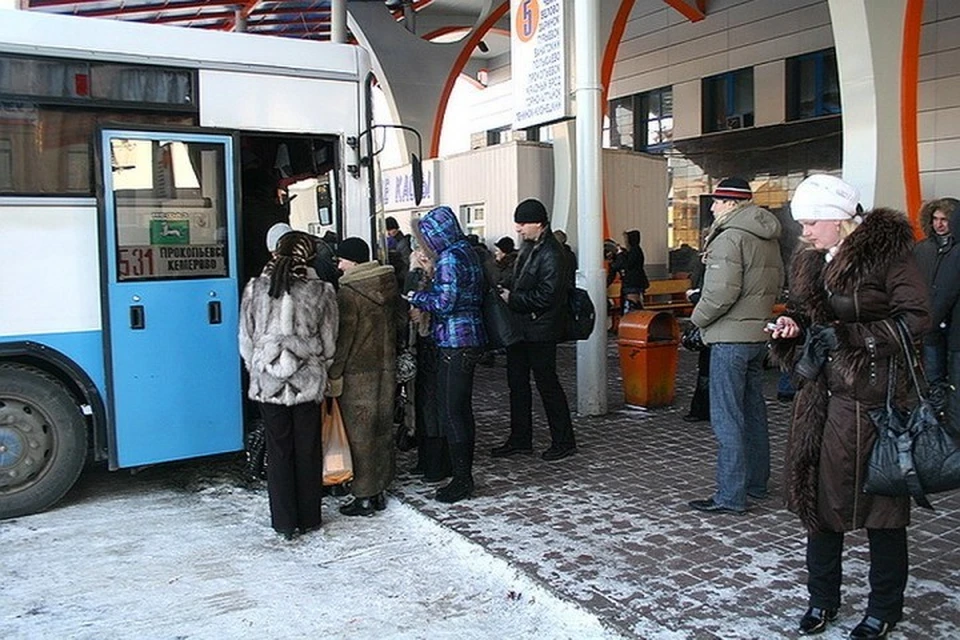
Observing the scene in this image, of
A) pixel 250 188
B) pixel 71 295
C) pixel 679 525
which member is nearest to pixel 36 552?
pixel 71 295

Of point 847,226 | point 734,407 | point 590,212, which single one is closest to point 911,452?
point 847,226

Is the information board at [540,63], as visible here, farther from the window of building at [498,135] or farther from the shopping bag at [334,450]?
the window of building at [498,135]

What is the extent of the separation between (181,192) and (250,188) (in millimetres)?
1170

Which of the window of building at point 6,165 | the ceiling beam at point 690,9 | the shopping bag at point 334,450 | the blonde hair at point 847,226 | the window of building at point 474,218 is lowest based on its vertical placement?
the shopping bag at point 334,450

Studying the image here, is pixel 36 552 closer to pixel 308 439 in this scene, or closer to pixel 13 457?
pixel 13 457

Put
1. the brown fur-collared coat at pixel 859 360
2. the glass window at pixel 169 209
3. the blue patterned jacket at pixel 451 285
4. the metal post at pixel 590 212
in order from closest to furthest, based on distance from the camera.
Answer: the brown fur-collared coat at pixel 859 360 → the blue patterned jacket at pixel 451 285 → the glass window at pixel 169 209 → the metal post at pixel 590 212

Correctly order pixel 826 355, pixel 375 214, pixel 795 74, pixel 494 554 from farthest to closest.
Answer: pixel 795 74
pixel 375 214
pixel 494 554
pixel 826 355

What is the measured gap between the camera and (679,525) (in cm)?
519

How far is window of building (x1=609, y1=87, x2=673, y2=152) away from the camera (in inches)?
823

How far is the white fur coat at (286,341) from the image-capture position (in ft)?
16.2

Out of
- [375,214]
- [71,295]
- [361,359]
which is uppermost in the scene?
[375,214]

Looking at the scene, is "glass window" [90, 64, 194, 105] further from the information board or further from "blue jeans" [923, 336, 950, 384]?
"blue jeans" [923, 336, 950, 384]

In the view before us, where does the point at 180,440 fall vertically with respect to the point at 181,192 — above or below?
→ below

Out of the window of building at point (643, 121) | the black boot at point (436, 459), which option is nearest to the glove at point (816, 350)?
the black boot at point (436, 459)
